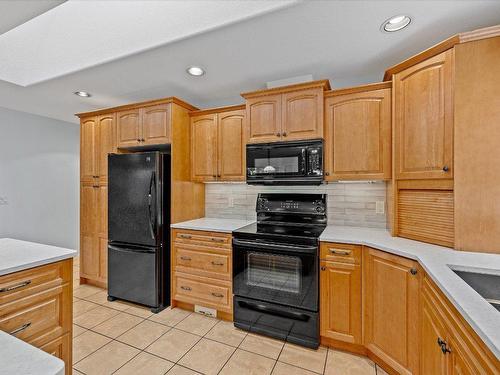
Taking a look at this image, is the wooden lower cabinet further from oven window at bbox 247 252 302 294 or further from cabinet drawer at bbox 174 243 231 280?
oven window at bbox 247 252 302 294

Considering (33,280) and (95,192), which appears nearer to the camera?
(33,280)

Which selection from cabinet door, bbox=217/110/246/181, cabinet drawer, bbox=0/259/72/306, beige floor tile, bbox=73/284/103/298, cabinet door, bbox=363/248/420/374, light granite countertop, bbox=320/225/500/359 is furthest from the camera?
beige floor tile, bbox=73/284/103/298

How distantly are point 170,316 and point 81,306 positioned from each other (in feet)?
3.51


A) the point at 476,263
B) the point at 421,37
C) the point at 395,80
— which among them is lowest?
the point at 476,263

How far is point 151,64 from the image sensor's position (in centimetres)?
232

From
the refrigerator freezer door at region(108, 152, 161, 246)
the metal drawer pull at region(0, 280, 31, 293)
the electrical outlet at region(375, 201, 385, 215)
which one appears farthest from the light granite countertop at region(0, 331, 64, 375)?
the electrical outlet at region(375, 201, 385, 215)

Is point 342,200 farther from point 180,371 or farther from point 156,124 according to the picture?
point 156,124

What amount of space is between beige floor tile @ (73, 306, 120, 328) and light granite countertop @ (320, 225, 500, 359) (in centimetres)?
230

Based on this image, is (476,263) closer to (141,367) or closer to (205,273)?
(205,273)

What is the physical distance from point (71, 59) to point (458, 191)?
344 centimetres

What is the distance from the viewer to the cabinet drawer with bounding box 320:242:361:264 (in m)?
1.91

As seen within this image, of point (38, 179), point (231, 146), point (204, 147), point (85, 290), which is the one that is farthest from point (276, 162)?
point (38, 179)

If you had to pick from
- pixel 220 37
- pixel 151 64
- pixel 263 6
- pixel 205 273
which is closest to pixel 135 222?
pixel 205 273

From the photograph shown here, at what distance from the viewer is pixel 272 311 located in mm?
2162
